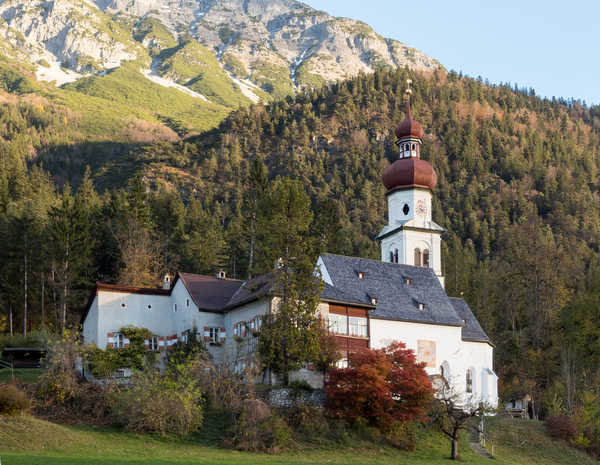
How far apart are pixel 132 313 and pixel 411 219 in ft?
75.9

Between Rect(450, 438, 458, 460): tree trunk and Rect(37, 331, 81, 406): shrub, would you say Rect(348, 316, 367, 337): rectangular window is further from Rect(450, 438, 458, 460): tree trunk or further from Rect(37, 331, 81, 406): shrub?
Rect(37, 331, 81, 406): shrub

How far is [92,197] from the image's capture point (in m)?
87.8

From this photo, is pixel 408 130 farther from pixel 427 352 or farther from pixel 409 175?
pixel 427 352

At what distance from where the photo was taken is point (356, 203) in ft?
381

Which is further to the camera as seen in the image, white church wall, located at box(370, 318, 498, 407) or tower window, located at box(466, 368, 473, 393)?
tower window, located at box(466, 368, 473, 393)

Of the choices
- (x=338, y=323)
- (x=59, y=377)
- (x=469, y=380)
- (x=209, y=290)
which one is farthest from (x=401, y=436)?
(x=59, y=377)

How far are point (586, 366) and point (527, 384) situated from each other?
5033 millimetres

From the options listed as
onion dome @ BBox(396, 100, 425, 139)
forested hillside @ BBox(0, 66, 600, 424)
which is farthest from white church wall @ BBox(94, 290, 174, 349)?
onion dome @ BBox(396, 100, 425, 139)

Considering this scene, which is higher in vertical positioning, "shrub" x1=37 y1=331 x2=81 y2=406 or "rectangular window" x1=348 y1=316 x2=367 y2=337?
"rectangular window" x1=348 y1=316 x2=367 y2=337

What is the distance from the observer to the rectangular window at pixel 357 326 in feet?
152

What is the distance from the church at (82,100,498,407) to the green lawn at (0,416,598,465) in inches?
206

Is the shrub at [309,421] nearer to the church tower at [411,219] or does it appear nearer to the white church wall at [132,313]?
the white church wall at [132,313]

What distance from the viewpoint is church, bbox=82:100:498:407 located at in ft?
151

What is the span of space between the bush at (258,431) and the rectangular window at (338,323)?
9.00 meters
